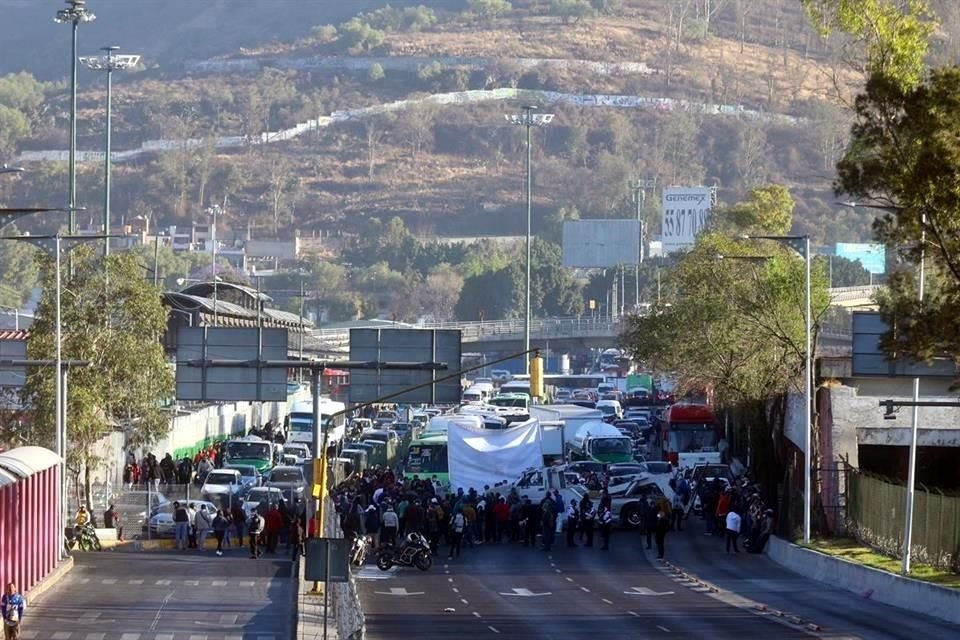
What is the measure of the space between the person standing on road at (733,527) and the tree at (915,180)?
20.1m

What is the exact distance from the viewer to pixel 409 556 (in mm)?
44344

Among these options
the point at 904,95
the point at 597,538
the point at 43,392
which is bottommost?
the point at 597,538

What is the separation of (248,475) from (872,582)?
26.7 meters

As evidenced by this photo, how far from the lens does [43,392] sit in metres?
50.3

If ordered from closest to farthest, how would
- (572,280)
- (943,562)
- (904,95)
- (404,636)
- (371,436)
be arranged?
(904,95) < (404,636) < (943,562) < (371,436) < (572,280)

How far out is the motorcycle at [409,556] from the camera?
4406cm

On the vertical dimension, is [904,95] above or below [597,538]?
above

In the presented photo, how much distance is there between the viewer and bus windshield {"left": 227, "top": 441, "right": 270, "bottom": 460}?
66.9 metres

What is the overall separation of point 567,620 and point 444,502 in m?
18.2

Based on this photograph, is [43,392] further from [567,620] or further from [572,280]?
[572,280]

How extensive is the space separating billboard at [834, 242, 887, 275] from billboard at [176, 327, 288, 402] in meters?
112

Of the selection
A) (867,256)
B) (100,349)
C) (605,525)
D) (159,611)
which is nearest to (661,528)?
(605,525)

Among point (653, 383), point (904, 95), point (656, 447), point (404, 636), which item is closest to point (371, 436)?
point (656, 447)

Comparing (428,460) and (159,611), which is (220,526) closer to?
(159,611)
